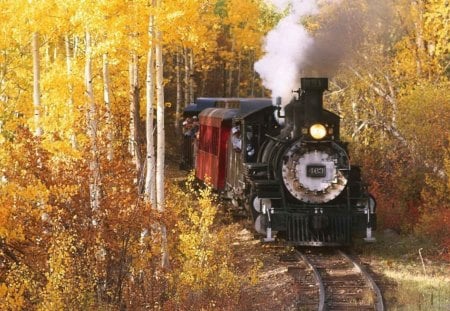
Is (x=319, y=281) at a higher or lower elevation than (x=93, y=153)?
lower

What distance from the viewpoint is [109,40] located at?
606 inches

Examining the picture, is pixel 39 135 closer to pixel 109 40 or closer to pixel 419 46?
pixel 109 40

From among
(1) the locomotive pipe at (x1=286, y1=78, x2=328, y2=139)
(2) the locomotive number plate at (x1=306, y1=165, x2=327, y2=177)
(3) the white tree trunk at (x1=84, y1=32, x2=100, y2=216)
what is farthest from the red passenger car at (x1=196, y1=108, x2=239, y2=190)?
(3) the white tree trunk at (x1=84, y1=32, x2=100, y2=216)

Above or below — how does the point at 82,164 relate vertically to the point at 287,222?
above

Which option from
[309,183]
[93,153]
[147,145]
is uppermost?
[147,145]

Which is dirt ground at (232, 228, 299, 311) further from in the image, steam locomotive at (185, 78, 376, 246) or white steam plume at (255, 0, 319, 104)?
white steam plume at (255, 0, 319, 104)

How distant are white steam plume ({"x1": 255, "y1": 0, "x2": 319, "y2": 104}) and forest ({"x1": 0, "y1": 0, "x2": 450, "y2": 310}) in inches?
1.5

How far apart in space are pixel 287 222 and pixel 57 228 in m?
5.31

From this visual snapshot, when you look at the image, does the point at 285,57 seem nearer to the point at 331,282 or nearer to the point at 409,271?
the point at 409,271

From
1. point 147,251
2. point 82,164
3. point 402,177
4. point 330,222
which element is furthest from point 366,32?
point 147,251

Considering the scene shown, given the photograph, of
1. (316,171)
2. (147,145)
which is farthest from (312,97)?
(147,145)

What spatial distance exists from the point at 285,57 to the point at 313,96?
354cm

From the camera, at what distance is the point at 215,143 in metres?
20.4

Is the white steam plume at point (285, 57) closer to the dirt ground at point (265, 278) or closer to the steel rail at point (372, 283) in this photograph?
the dirt ground at point (265, 278)
